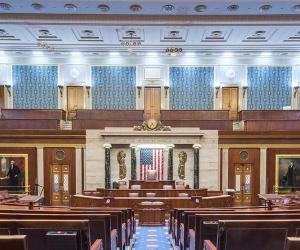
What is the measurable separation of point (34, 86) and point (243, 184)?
39.2 feet

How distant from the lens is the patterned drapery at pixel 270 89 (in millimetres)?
17109

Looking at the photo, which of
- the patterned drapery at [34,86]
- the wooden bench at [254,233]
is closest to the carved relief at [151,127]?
the patterned drapery at [34,86]

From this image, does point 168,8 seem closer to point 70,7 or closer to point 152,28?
point 152,28

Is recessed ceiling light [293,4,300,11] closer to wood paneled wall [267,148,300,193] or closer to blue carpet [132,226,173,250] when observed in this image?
wood paneled wall [267,148,300,193]

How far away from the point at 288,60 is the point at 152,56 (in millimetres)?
7375

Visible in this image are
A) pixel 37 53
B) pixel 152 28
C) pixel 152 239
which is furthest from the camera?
pixel 37 53

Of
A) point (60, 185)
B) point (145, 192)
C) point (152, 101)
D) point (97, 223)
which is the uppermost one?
point (152, 101)

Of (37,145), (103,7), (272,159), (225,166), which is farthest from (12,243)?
(272,159)

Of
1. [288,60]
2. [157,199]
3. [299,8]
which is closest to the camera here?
[157,199]

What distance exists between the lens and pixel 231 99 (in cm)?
1706

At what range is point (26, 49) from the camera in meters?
15.9

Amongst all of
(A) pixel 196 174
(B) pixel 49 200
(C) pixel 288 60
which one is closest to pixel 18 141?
(B) pixel 49 200

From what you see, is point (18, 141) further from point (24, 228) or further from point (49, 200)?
point (24, 228)

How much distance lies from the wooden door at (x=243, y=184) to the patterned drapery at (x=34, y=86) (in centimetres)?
1015
